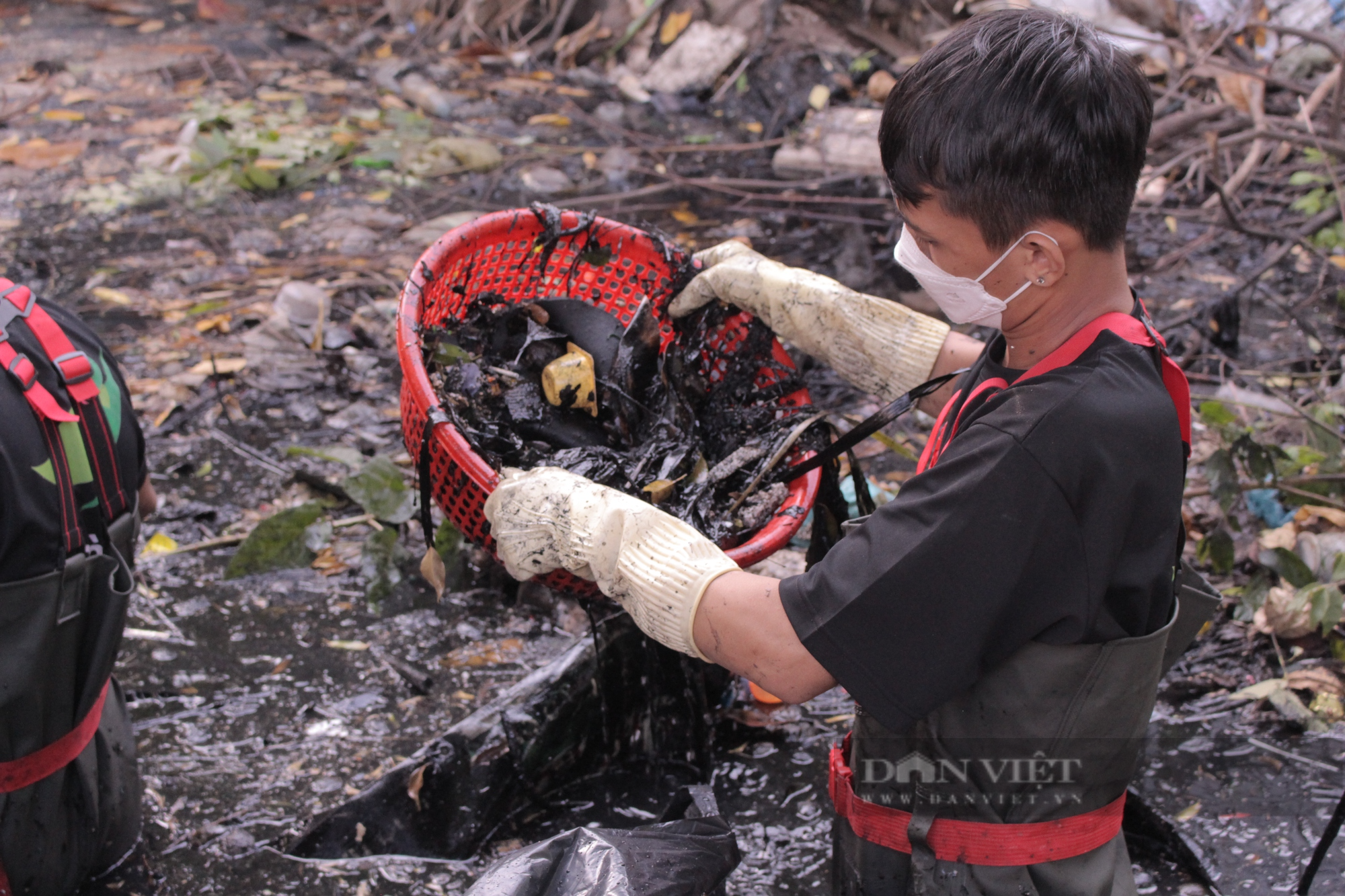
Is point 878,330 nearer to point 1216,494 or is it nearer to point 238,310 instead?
point 1216,494

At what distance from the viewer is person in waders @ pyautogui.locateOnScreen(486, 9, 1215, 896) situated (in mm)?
1216

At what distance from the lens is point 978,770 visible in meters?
1.43

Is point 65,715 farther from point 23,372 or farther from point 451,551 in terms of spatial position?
point 451,551

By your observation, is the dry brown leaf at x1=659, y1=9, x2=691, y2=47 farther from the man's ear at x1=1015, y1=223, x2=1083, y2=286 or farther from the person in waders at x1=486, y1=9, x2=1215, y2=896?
the man's ear at x1=1015, y1=223, x2=1083, y2=286

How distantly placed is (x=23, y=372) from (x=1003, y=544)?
5.46ft

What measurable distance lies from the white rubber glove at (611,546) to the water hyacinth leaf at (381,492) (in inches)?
63.5

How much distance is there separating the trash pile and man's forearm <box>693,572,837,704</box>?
18.5 inches

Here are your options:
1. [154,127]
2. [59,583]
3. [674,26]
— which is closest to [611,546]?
[59,583]

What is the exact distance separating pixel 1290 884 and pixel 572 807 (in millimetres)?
1637

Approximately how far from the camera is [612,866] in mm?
1546

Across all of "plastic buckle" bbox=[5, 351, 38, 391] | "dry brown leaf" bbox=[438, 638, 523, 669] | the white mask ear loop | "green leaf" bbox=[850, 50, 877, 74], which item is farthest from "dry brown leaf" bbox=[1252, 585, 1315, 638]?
"green leaf" bbox=[850, 50, 877, 74]

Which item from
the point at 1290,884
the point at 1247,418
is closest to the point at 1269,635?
the point at 1290,884

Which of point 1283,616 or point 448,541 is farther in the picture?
point 448,541

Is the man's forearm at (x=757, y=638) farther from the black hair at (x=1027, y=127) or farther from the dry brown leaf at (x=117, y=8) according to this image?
the dry brown leaf at (x=117, y=8)
